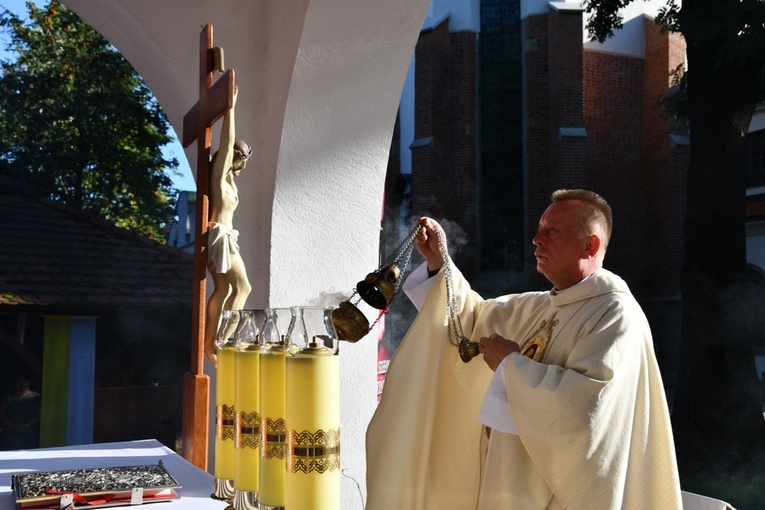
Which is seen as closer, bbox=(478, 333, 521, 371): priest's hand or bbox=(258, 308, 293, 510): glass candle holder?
bbox=(258, 308, 293, 510): glass candle holder

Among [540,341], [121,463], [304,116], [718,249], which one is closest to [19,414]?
[304,116]

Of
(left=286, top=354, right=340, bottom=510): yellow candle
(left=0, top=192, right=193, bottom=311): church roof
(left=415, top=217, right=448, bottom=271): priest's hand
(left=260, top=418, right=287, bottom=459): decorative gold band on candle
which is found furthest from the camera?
(left=0, top=192, right=193, bottom=311): church roof

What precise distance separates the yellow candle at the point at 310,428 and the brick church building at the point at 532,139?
14.3 metres

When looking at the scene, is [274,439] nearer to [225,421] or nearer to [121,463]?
[225,421]

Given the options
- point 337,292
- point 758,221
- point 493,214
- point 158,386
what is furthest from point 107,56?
point 758,221

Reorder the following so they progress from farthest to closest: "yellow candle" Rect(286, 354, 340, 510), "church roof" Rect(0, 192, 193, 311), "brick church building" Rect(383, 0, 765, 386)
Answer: "brick church building" Rect(383, 0, 765, 386) → "church roof" Rect(0, 192, 193, 311) → "yellow candle" Rect(286, 354, 340, 510)

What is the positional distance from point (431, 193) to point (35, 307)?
10032 millimetres

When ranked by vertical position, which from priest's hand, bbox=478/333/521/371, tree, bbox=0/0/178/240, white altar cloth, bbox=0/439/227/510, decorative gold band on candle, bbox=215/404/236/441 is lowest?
white altar cloth, bbox=0/439/227/510

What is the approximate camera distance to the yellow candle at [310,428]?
1.24 meters

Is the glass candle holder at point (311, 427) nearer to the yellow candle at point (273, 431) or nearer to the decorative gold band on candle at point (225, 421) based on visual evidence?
the yellow candle at point (273, 431)

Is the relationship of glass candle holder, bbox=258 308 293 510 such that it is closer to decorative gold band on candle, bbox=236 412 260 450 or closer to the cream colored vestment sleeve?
decorative gold band on candle, bbox=236 412 260 450

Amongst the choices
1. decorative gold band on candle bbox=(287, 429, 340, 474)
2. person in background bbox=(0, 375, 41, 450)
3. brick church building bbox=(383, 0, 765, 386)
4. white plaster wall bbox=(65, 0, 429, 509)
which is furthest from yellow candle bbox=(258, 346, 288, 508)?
brick church building bbox=(383, 0, 765, 386)

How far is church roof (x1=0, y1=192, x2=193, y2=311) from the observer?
744cm

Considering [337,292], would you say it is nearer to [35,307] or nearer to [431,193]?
[35,307]
